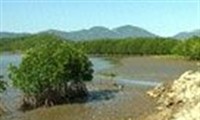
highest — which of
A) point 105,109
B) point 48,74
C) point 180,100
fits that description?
point 48,74

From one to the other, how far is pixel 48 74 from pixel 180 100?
17.8 meters

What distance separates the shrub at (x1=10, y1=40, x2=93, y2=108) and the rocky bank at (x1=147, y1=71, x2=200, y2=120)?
35.9 feet

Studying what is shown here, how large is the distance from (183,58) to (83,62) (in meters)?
96.0

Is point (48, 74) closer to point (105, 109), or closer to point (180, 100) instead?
point (105, 109)

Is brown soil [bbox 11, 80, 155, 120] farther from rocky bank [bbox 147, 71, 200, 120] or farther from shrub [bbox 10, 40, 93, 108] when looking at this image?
shrub [bbox 10, 40, 93, 108]

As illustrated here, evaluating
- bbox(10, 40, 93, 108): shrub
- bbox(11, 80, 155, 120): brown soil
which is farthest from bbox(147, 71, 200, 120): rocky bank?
bbox(10, 40, 93, 108): shrub

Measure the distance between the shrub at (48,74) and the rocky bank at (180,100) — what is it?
10.9 meters

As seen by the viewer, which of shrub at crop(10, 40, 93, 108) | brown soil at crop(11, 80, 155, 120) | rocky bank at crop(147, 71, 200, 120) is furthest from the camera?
shrub at crop(10, 40, 93, 108)

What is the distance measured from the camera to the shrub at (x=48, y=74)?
57938 mm

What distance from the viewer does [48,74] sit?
5844 centimetres

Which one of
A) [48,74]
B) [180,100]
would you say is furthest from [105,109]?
[180,100]

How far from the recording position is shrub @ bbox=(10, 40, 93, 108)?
190 ft

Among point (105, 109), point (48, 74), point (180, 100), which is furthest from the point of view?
point (48, 74)

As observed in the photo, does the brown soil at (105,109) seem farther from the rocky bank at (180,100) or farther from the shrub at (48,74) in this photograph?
the shrub at (48,74)
